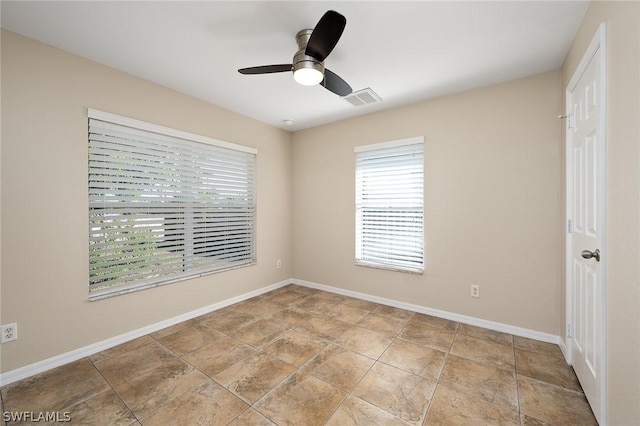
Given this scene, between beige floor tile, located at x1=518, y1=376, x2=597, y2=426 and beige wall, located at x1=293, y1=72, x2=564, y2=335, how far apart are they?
33.5 inches

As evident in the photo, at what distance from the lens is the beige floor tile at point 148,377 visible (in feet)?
5.76

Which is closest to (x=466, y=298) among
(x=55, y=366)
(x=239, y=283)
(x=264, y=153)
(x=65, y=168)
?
(x=239, y=283)

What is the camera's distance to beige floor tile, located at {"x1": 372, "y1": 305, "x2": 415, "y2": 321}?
10.3ft

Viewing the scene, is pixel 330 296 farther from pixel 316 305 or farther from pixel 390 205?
pixel 390 205

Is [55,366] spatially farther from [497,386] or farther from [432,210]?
[432,210]

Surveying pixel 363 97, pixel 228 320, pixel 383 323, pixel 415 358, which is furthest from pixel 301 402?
pixel 363 97

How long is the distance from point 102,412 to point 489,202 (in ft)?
11.9

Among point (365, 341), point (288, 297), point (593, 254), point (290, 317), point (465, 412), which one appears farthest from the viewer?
point (288, 297)

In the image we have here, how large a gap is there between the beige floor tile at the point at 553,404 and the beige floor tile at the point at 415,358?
1.78 feet

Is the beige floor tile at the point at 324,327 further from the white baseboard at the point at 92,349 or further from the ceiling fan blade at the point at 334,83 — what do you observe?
the ceiling fan blade at the point at 334,83

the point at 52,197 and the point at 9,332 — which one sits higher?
the point at 52,197

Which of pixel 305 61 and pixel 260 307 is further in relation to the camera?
pixel 260 307

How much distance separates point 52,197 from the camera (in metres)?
2.13

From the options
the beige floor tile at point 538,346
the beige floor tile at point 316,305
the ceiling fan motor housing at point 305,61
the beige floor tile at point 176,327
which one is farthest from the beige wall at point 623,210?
the beige floor tile at point 176,327
